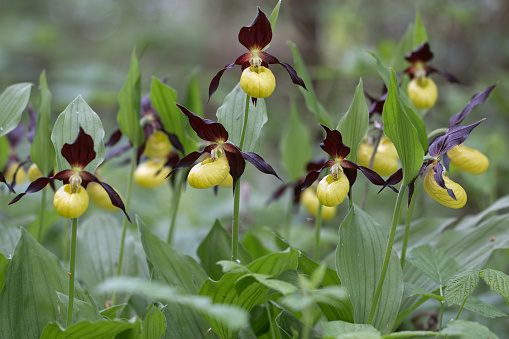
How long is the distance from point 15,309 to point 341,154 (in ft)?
2.95

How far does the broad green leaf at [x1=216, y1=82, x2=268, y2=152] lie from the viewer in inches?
45.2

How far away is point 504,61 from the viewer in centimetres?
339

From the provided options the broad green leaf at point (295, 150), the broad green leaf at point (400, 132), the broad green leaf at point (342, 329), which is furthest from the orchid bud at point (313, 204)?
the broad green leaf at point (342, 329)

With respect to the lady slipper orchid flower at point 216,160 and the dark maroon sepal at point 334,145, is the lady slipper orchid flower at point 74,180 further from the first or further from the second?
the dark maroon sepal at point 334,145

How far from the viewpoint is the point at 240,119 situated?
120 cm

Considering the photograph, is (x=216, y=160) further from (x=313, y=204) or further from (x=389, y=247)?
(x=313, y=204)

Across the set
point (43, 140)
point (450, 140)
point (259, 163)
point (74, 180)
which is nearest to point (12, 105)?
point (43, 140)

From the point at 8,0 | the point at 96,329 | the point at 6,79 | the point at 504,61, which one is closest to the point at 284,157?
the point at 96,329

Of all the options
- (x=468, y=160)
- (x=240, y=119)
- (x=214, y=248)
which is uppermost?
(x=240, y=119)

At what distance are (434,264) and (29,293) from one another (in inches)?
40.9

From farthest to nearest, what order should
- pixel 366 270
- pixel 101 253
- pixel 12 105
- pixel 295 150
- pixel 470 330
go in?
pixel 295 150, pixel 101 253, pixel 12 105, pixel 366 270, pixel 470 330

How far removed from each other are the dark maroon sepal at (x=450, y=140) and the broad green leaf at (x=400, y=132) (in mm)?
87

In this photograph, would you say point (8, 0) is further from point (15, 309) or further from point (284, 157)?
point (15, 309)

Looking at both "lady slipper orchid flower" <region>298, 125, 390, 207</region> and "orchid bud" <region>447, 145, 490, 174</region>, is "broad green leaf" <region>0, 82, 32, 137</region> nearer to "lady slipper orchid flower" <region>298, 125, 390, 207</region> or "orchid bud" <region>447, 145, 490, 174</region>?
"lady slipper orchid flower" <region>298, 125, 390, 207</region>
